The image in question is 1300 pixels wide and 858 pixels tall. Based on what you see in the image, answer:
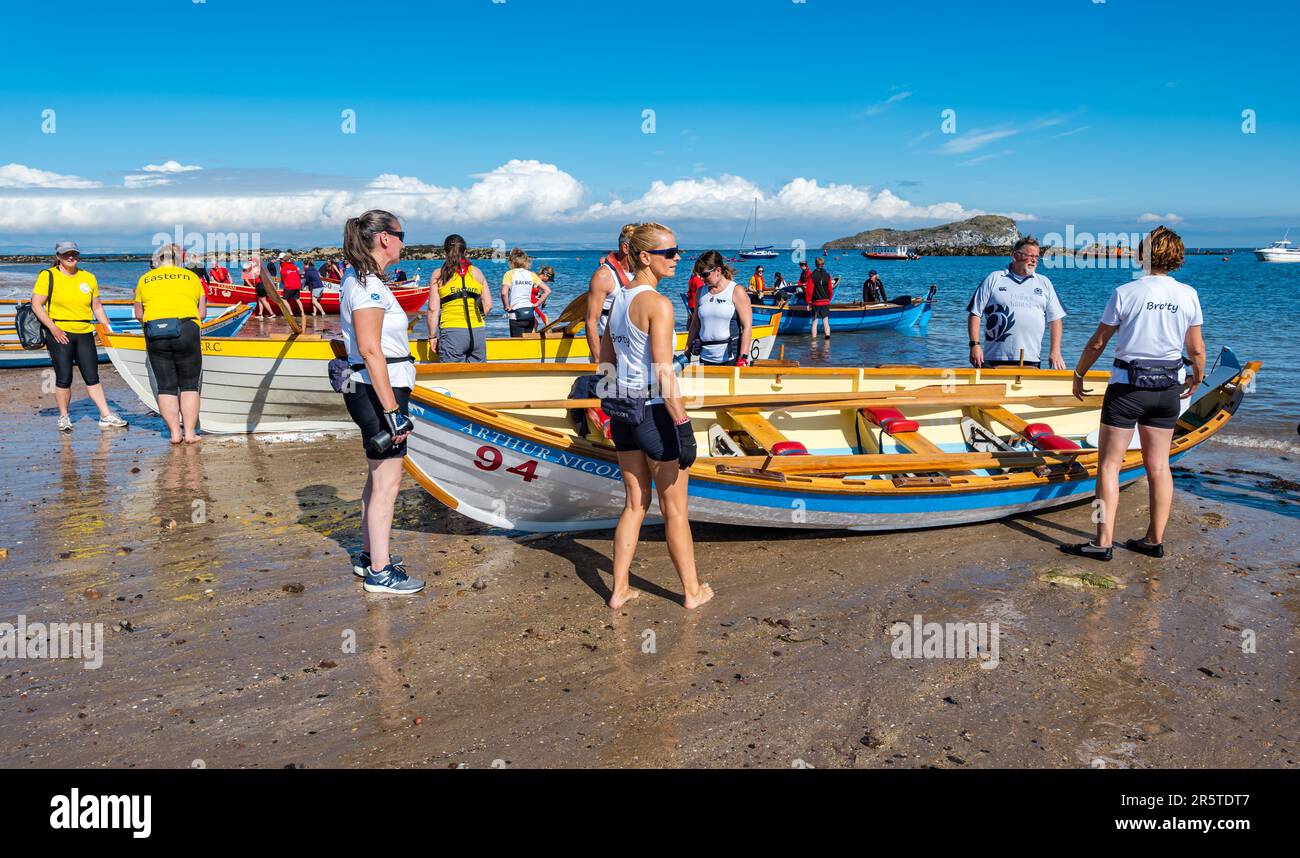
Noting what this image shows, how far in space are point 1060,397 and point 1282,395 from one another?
29.5 feet

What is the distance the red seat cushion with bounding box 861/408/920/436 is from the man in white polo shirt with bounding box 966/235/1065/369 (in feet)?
3.55

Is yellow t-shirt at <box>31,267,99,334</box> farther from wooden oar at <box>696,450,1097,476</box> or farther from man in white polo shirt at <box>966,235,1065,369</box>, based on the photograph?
man in white polo shirt at <box>966,235,1065,369</box>

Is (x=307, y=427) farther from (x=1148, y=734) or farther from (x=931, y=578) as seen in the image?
(x=1148, y=734)

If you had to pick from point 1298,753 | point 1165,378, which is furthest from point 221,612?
point 1165,378

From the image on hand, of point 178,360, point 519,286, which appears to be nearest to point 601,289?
point 178,360

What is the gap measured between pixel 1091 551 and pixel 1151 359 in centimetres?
152

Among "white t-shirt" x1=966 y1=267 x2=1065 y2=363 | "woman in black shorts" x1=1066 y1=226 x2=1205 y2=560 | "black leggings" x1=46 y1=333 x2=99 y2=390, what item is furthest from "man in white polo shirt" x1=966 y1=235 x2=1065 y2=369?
"black leggings" x1=46 y1=333 x2=99 y2=390

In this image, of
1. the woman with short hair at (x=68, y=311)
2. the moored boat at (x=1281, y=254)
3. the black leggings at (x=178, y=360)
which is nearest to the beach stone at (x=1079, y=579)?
the black leggings at (x=178, y=360)

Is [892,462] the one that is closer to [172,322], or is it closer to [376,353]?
[376,353]

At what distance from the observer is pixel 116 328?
1795cm

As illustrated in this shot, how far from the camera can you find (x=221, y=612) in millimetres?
5031

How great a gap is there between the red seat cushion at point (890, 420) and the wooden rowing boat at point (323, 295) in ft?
54.6

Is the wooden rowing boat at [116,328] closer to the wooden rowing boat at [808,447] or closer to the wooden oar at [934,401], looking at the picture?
the wooden rowing boat at [808,447]

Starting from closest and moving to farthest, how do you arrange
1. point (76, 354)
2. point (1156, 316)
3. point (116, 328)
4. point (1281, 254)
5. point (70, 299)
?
point (1156, 316) → point (70, 299) → point (76, 354) → point (116, 328) → point (1281, 254)
